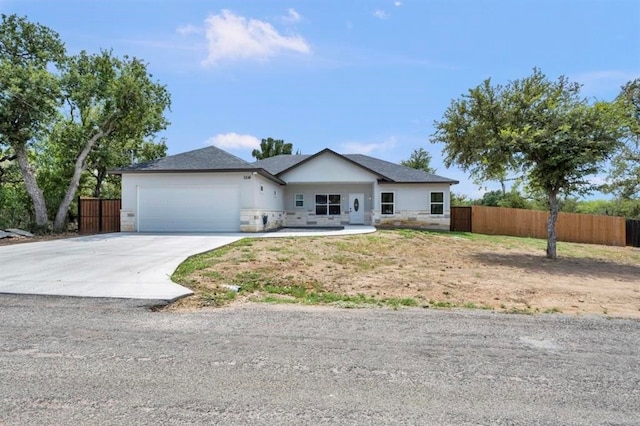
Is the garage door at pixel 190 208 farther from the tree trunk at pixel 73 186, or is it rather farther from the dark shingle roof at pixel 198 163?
the tree trunk at pixel 73 186

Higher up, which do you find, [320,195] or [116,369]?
[320,195]

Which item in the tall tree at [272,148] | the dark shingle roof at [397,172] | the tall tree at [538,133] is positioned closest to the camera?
the tall tree at [538,133]

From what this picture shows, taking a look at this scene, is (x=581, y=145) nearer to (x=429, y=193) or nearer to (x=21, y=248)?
(x=429, y=193)

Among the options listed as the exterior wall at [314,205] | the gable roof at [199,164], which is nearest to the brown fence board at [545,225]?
the exterior wall at [314,205]

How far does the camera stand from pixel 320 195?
78.6 ft

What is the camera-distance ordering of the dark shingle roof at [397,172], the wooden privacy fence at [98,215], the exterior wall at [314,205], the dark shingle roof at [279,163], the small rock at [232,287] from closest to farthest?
1. the small rock at [232,287]
2. the wooden privacy fence at [98,215]
3. the dark shingle roof at [397,172]
4. the dark shingle roof at [279,163]
5. the exterior wall at [314,205]

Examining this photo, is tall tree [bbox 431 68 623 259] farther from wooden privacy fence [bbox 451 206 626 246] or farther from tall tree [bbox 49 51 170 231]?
tall tree [bbox 49 51 170 231]

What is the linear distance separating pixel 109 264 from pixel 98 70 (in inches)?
613

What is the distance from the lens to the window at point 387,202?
23094 millimetres

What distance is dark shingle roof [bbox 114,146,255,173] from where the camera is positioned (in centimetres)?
1689

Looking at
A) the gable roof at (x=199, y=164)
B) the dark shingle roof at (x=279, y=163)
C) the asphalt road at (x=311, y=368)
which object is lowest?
the asphalt road at (x=311, y=368)

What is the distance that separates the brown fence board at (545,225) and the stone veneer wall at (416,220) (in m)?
2.37

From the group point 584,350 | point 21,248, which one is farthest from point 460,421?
point 21,248

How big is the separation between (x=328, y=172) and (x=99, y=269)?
614 inches
